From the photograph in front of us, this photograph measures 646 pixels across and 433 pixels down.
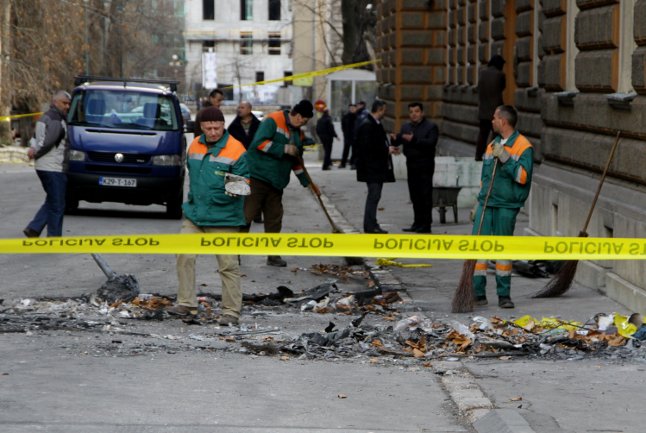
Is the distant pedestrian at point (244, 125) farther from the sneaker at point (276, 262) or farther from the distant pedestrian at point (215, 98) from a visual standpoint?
the sneaker at point (276, 262)

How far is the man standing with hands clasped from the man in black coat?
248 inches

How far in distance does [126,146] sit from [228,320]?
36.1ft

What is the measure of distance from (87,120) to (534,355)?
1350cm

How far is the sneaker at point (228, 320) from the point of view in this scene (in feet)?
35.8

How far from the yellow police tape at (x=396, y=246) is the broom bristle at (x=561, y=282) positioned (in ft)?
8.40

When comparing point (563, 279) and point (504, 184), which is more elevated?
point (504, 184)

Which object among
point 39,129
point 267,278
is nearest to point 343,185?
point 39,129

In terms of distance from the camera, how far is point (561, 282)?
1262cm

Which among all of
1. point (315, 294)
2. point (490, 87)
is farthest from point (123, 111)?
point (315, 294)

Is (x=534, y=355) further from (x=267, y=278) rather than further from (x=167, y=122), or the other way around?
(x=167, y=122)

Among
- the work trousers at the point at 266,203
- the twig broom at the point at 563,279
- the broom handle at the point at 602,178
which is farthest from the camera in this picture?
the work trousers at the point at 266,203

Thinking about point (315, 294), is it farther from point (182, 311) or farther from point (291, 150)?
point (291, 150)

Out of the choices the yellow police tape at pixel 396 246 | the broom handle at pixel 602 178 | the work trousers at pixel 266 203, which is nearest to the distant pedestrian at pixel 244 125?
the work trousers at pixel 266 203

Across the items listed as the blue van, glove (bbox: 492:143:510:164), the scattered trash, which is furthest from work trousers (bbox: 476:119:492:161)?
glove (bbox: 492:143:510:164)
